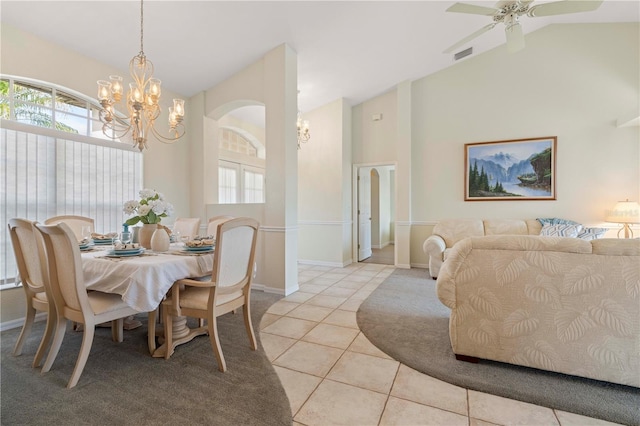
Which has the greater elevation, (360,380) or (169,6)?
(169,6)

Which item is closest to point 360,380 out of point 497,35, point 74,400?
point 74,400

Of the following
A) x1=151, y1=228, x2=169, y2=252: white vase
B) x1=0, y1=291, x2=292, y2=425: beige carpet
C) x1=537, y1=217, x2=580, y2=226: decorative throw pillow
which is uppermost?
x1=537, y1=217, x2=580, y2=226: decorative throw pillow

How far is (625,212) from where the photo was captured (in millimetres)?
4039

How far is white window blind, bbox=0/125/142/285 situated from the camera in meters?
2.68

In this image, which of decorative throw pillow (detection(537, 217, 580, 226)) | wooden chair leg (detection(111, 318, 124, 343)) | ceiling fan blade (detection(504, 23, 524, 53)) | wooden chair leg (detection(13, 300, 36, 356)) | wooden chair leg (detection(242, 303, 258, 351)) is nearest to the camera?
wooden chair leg (detection(13, 300, 36, 356))

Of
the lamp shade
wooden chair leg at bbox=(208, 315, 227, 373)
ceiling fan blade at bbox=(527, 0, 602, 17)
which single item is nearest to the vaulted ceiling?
ceiling fan blade at bbox=(527, 0, 602, 17)

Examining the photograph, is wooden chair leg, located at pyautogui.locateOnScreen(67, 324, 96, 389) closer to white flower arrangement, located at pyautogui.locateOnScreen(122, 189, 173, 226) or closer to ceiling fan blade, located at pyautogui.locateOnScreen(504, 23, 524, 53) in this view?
white flower arrangement, located at pyautogui.locateOnScreen(122, 189, 173, 226)

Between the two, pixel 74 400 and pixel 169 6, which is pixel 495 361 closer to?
pixel 74 400

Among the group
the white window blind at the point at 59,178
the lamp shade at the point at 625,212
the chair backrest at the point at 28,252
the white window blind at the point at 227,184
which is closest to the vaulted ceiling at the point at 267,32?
the white window blind at the point at 59,178

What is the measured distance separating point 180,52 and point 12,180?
219 centimetres

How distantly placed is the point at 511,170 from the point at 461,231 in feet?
4.62

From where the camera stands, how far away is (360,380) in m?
1.86

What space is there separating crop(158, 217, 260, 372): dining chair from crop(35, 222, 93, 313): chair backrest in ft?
1.62

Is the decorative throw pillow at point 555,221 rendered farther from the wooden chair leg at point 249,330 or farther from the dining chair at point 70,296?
the dining chair at point 70,296
